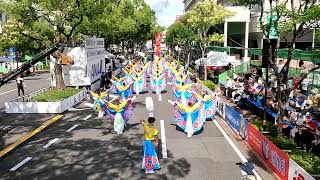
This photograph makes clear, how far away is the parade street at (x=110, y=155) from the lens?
1098 centimetres

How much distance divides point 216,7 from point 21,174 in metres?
25.2

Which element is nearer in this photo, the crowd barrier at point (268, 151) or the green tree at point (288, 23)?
the crowd barrier at point (268, 151)

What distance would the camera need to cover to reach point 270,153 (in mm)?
11117

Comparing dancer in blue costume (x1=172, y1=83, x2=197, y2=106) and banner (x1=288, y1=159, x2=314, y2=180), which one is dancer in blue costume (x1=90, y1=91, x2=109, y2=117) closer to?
dancer in blue costume (x1=172, y1=83, x2=197, y2=106)

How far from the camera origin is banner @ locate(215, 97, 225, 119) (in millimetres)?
18691

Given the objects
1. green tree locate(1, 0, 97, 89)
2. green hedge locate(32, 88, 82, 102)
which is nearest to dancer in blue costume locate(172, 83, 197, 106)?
green hedge locate(32, 88, 82, 102)

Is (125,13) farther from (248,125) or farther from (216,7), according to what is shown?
(248,125)

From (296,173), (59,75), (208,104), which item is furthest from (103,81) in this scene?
(296,173)

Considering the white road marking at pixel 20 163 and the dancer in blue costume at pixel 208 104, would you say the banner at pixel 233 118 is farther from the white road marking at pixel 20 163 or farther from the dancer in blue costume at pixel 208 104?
the white road marking at pixel 20 163

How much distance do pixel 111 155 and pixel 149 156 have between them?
2.42 metres

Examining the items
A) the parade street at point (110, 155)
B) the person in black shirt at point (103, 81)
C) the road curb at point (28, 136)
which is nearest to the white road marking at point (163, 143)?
the parade street at point (110, 155)

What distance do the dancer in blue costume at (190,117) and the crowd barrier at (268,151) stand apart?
1699 millimetres

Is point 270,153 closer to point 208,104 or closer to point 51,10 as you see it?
point 208,104

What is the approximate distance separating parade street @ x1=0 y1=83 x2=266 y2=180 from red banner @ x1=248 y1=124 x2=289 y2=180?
821 mm
